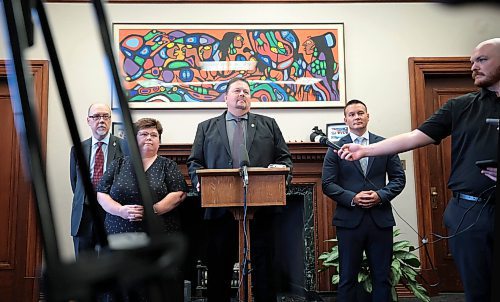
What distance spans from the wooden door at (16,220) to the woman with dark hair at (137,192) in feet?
5.29

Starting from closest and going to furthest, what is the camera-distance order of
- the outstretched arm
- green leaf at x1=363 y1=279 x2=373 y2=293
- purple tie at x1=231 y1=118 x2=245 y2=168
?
1. the outstretched arm
2. purple tie at x1=231 y1=118 x2=245 y2=168
3. green leaf at x1=363 y1=279 x2=373 y2=293

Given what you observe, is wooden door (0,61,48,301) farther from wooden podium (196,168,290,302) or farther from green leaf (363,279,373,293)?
green leaf (363,279,373,293)

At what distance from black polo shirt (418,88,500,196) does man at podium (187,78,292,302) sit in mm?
967

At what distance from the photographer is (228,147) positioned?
3.04m

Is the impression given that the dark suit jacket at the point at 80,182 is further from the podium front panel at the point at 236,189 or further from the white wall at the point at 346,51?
the white wall at the point at 346,51

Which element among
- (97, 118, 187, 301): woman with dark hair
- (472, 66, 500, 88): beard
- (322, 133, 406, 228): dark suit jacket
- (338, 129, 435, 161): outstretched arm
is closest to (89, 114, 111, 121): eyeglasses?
(97, 118, 187, 301): woman with dark hair

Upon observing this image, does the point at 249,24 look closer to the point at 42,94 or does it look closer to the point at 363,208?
the point at 42,94

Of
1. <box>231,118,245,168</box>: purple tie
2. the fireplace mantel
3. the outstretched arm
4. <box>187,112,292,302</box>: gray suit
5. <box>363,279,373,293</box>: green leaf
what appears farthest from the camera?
the fireplace mantel

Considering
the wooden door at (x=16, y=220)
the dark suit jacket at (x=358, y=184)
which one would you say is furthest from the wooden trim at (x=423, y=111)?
the wooden door at (x=16, y=220)

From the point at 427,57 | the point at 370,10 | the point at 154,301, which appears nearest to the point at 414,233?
the point at 427,57

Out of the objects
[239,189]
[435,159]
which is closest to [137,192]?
[239,189]

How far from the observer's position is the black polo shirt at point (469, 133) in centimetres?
214

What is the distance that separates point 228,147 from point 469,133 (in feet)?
4.35

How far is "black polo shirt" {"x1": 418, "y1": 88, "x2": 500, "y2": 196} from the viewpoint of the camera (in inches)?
84.1
